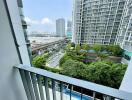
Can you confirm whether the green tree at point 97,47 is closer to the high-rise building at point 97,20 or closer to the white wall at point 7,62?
the high-rise building at point 97,20

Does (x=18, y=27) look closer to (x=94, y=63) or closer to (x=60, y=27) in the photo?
(x=60, y=27)

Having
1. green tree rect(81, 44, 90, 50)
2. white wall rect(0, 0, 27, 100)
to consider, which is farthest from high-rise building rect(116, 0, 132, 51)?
white wall rect(0, 0, 27, 100)

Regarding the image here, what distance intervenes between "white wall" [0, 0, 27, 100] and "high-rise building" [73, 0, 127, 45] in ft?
2.02

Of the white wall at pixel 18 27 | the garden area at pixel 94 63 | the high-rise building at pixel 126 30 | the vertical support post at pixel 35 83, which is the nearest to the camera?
the high-rise building at pixel 126 30

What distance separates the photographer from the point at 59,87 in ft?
3.03

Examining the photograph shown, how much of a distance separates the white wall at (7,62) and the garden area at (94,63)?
11.1 inches

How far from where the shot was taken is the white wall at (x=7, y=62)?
106 cm

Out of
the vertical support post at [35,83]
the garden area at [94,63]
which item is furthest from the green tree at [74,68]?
the vertical support post at [35,83]

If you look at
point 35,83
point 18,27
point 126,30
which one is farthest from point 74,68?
point 18,27

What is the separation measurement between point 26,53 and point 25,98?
515mm

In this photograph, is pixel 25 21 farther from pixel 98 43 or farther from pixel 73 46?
pixel 98 43

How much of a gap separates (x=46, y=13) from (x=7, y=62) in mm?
583

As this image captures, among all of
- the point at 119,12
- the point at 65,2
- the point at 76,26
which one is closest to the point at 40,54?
the point at 76,26

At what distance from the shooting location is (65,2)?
3.55 feet
